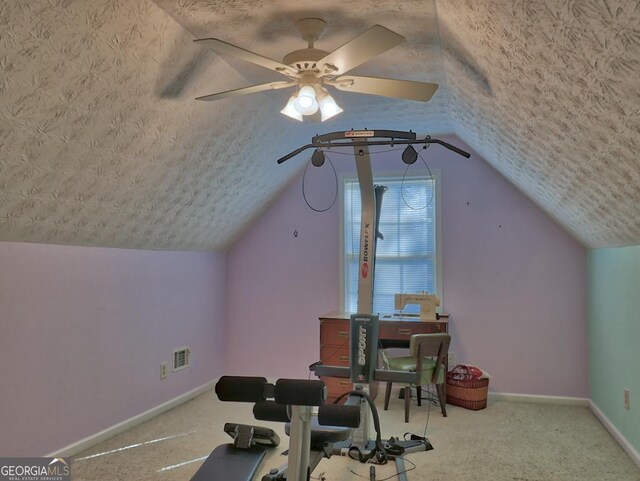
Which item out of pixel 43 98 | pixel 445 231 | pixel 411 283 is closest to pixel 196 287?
pixel 411 283

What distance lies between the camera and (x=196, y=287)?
4.59 metres

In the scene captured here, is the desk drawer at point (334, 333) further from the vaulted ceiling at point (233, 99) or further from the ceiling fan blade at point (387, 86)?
the ceiling fan blade at point (387, 86)

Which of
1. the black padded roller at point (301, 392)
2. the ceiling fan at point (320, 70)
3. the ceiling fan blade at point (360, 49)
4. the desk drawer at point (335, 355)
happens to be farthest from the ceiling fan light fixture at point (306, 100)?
the desk drawer at point (335, 355)

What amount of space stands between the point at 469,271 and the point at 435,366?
1.09 m

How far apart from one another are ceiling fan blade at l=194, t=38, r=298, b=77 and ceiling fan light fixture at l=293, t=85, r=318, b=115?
10 centimetres

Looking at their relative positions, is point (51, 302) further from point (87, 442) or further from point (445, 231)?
point (445, 231)

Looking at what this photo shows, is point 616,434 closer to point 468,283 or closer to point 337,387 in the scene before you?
point 468,283

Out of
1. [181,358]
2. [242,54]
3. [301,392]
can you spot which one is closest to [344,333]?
[181,358]

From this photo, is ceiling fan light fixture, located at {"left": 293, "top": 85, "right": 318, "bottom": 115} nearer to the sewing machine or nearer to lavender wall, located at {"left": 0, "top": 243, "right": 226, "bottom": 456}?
lavender wall, located at {"left": 0, "top": 243, "right": 226, "bottom": 456}

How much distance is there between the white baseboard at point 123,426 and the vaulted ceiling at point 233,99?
1300mm

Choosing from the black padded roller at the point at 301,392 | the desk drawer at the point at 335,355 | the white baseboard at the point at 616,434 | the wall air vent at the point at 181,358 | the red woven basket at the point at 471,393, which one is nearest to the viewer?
the black padded roller at the point at 301,392

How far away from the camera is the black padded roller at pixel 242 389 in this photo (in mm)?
1952

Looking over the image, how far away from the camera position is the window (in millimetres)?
4660

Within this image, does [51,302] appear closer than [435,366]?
Yes
